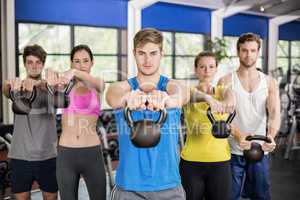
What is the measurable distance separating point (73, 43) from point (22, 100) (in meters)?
3.29

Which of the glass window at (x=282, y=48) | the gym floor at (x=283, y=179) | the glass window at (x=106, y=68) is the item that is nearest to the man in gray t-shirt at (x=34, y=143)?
the gym floor at (x=283, y=179)

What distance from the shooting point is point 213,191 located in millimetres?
2143

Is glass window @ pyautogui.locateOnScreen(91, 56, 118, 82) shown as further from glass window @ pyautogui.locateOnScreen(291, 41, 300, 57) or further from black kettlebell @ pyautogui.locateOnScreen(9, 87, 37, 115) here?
glass window @ pyautogui.locateOnScreen(291, 41, 300, 57)

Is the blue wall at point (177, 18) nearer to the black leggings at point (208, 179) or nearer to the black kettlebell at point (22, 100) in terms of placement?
the black kettlebell at point (22, 100)

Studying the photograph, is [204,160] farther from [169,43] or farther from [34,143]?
[169,43]

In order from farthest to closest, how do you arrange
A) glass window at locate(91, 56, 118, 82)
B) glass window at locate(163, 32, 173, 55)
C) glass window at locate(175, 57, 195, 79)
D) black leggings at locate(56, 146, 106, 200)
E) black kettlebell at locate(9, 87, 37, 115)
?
glass window at locate(175, 57, 195, 79)
glass window at locate(163, 32, 173, 55)
glass window at locate(91, 56, 118, 82)
black leggings at locate(56, 146, 106, 200)
black kettlebell at locate(9, 87, 37, 115)

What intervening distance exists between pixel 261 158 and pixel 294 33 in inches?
335

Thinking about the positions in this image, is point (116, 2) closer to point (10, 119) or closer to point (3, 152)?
point (10, 119)

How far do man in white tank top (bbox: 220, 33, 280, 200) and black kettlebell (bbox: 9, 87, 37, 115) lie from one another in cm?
103

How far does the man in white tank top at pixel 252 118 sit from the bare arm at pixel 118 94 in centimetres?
84

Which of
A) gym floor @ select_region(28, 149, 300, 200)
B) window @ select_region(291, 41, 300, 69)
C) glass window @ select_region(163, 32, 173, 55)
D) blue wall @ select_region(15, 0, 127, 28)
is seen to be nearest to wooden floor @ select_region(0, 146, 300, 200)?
gym floor @ select_region(28, 149, 300, 200)

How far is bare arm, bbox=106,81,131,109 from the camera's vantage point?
5.05ft

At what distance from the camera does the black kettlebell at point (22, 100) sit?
209cm

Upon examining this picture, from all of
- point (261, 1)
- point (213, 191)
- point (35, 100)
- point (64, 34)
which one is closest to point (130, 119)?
point (213, 191)
